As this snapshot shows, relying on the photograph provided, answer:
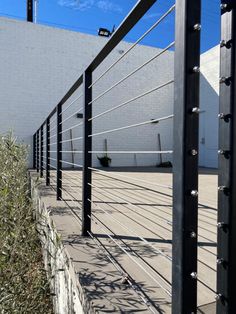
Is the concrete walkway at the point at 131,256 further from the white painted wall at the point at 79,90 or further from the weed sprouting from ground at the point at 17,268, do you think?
the white painted wall at the point at 79,90

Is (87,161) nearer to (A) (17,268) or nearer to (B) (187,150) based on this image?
(A) (17,268)

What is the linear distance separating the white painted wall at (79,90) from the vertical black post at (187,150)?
9229mm

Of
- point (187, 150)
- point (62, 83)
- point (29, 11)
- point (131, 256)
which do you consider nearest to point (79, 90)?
point (62, 83)

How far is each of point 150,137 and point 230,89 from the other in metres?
11.6

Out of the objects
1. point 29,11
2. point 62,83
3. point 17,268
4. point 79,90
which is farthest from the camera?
point 29,11

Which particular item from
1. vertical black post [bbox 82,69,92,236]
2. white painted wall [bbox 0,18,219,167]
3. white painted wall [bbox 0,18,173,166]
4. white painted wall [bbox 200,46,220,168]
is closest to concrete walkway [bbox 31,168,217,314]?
vertical black post [bbox 82,69,92,236]

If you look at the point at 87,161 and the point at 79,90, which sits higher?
the point at 79,90

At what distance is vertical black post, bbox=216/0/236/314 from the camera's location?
82 cm

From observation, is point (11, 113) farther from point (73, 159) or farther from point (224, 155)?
point (224, 155)

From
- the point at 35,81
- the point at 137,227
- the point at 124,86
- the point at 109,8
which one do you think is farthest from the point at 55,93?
the point at 137,227

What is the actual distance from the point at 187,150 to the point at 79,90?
968 cm

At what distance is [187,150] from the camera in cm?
88

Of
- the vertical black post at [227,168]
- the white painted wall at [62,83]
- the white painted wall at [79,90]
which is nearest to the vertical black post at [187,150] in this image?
the vertical black post at [227,168]

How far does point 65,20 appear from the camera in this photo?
40.1 ft
